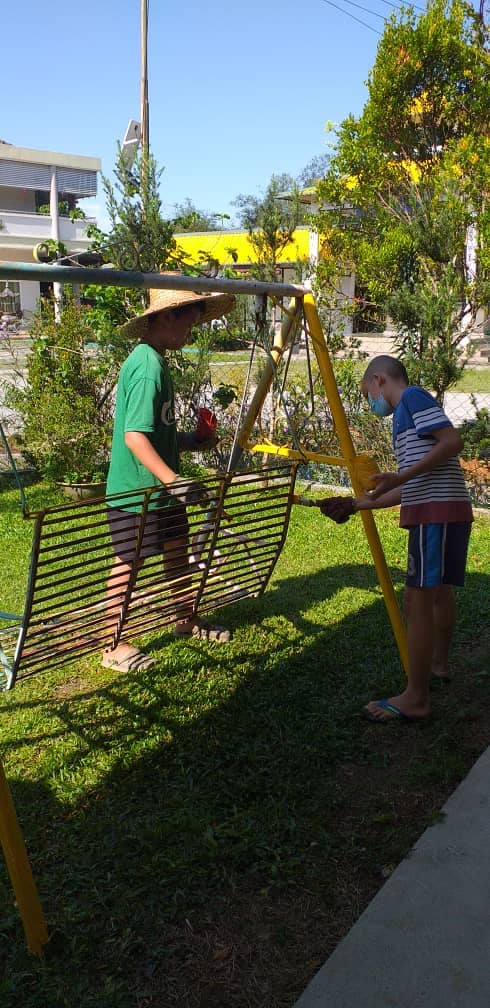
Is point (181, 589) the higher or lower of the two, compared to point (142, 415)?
lower

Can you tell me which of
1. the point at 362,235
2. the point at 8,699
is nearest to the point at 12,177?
the point at 362,235

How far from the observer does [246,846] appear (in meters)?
2.50

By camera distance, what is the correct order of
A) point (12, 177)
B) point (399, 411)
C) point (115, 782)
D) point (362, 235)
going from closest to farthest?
point (115, 782) → point (399, 411) → point (362, 235) → point (12, 177)

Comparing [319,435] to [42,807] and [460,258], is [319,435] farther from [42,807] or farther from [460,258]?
[42,807]

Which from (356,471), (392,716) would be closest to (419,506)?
(356,471)

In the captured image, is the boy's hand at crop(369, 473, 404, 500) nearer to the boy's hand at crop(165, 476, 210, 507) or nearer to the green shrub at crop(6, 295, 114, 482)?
the boy's hand at crop(165, 476, 210, 507)

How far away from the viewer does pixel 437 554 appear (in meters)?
3.17

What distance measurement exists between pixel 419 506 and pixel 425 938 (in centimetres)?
159

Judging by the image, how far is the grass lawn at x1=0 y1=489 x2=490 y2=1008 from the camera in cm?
209

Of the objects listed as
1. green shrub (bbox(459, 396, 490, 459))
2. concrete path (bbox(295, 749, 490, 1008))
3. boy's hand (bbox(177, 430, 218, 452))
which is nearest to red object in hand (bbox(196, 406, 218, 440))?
boy's hand (bbox(177, 430, 218, 452))

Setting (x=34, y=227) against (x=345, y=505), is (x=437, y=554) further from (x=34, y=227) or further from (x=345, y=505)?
(x=34, y=227)

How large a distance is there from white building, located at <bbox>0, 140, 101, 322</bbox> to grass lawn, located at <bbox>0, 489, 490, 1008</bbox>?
31.0m

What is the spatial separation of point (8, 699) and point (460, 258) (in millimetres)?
5477

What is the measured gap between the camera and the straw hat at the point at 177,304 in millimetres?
3348
